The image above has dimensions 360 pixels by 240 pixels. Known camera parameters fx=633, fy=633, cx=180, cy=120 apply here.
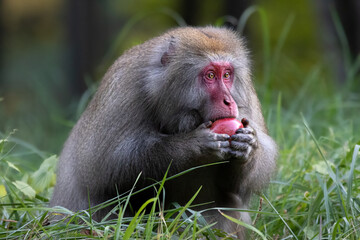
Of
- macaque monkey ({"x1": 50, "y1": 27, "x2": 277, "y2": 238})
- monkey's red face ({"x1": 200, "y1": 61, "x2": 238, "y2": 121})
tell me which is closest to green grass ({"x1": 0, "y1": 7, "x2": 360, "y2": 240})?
macaque monkey ({"x1": 50, "y1": 27, "x2": 277, "y2": 238})

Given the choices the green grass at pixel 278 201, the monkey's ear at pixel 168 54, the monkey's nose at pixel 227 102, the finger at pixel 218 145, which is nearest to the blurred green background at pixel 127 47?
the green grass at pixel 278 201

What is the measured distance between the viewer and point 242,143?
427 centimetres

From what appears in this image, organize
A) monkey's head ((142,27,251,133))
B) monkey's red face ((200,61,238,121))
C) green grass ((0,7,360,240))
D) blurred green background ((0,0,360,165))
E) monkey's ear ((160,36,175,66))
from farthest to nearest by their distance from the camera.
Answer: blurred green background ((0,0,360,165)) < monkey's ear ((160,36,175,66)) < monkey's head ((142,27,251,133)) < monkey's red face ((200,61,238,121)) < green grass ((0,7,360,240))

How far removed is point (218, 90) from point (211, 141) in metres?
0.35

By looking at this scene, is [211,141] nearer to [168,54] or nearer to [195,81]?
[195,81]

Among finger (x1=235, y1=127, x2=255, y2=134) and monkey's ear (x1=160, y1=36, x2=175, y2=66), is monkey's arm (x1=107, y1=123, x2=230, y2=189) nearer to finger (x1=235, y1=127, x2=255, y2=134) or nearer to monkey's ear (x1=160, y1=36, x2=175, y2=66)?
finger (x1=235, y1=127, x2=255, y2=134)

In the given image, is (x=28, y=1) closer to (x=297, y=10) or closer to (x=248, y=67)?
(x=297, y=10)

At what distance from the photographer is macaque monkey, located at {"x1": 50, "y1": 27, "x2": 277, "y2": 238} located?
4.30 meters

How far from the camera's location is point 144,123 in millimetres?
4516

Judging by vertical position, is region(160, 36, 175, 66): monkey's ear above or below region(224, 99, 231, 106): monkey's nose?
above

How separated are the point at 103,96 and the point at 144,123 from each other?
1.73ft

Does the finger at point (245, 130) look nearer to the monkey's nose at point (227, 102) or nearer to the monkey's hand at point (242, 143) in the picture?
the monkey's hand at point (242, 143)

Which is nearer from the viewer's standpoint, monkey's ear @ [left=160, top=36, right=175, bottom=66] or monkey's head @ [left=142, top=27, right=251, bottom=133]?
monkey's head @ [left=142, top=27, right=251, bottom=133]

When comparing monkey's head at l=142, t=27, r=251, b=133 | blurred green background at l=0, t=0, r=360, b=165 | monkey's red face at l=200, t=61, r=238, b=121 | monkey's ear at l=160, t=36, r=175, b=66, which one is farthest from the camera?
blurred green background at l=0, t=0, r=360, b=165
